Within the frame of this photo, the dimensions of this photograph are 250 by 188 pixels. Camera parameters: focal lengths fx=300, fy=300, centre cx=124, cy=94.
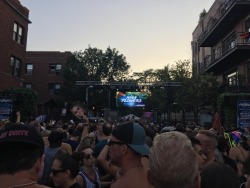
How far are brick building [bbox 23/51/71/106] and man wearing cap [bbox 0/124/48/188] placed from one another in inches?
1709

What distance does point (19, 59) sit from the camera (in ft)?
91.0

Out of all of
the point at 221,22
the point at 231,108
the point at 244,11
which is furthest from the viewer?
the point at 221,22

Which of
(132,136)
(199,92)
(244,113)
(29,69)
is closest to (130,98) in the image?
(199,92)

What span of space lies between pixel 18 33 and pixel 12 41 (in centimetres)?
171

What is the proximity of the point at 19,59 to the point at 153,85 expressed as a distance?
1379 centimetres

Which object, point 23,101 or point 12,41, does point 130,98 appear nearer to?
point 12,41

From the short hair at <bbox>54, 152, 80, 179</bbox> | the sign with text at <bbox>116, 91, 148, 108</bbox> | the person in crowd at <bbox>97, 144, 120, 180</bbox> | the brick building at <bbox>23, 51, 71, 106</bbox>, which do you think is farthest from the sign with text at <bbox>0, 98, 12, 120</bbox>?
the brick building at <bbox>23, 51, 71, 106</bbox>

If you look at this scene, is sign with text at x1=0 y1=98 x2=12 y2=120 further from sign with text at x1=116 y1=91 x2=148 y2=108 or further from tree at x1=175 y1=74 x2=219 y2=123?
sign with text at x1=116 y1=91 x2=148 y2=108

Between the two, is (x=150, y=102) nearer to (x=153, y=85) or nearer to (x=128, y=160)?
(x=153, y=85)

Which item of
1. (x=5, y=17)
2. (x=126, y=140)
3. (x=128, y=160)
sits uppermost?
(x=5, y=17)

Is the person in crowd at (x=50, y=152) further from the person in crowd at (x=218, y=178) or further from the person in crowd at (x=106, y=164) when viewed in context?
the person in crowd at (x=218, y=178)

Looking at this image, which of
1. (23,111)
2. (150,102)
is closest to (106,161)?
(23,111)

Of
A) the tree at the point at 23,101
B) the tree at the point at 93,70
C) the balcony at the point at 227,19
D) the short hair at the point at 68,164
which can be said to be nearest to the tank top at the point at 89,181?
the short hair at the point at 68,164

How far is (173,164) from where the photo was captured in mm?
1841
